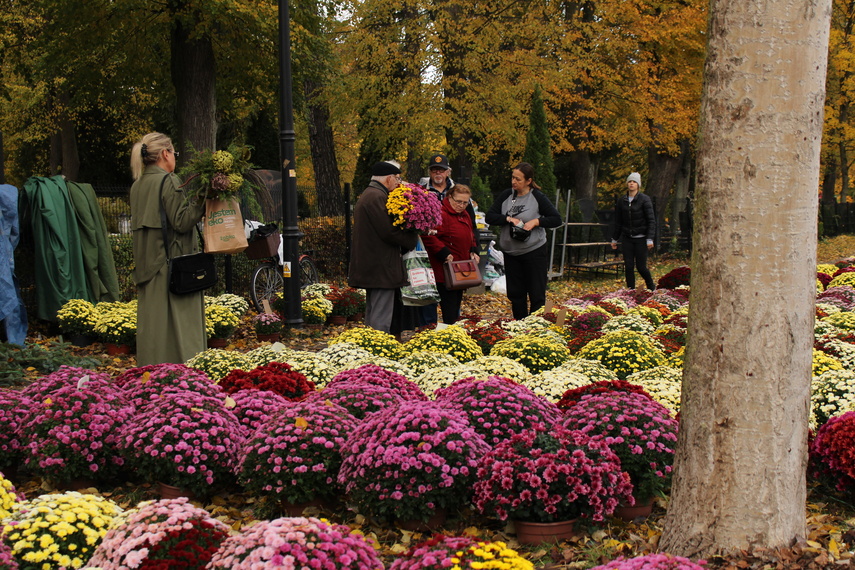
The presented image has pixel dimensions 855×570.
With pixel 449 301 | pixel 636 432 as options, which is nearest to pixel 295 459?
pixel 636 432

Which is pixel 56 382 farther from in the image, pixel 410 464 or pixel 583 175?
pixel 583 175

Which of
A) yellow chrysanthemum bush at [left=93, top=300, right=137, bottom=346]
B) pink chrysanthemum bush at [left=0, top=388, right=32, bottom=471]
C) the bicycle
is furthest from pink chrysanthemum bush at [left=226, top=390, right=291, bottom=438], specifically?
the bicycle

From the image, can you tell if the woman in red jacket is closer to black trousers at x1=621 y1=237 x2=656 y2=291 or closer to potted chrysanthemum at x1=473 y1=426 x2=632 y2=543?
black trousers at x1=621 y1=237 x2=656 y2=291

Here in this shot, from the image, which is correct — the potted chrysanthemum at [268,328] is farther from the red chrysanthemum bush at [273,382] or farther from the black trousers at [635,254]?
the black trousers at [635,254]

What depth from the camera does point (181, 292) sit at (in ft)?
23.5

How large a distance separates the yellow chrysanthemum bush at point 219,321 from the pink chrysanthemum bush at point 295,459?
564cm

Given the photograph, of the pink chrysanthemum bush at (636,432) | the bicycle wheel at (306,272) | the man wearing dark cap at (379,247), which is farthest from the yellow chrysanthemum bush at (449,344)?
the bicycle wheel at (306,272)

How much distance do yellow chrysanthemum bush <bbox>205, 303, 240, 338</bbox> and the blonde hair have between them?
3.08 meters

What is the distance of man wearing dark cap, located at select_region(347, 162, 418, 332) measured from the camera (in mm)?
8297

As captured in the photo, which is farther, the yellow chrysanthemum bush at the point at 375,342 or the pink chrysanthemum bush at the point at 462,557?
the yellow chrysanthemum bush at the point at 375,342

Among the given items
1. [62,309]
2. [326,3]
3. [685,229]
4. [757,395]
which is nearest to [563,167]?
[685,229]

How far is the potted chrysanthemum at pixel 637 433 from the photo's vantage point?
4.38 m

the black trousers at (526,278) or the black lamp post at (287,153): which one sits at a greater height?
the black lamp post at (287,153)

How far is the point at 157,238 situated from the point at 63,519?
3.97 metres
